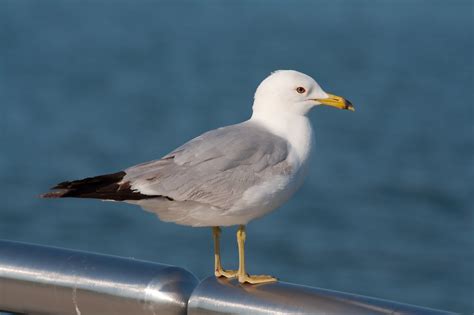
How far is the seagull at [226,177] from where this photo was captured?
328 centimetres

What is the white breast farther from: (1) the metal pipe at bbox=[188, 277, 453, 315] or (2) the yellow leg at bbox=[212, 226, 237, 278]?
(1) the metal pipe at bbox=[188, 277, 453, 315]

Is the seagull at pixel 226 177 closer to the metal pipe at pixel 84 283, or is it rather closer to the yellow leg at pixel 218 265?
the yellow leg at pixel 218 265

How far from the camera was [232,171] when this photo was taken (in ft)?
11.2

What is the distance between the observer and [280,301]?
2441 millimetres

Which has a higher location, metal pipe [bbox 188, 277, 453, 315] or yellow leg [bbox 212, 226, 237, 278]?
yellow leg [bbox 212, 226, 237, 278]

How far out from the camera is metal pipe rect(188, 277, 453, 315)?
2326 mm

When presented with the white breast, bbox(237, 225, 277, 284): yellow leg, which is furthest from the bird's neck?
bbox(237, 225, 277, 284): yellow leg

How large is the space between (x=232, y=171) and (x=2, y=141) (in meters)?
14.3

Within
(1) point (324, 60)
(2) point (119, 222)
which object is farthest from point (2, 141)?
(1) point (324, 60)

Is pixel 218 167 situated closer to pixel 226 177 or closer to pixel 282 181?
pixel 226 177

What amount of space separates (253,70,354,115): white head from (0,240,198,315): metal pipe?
1164 mm

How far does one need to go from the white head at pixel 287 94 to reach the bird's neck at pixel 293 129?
0.7 inches

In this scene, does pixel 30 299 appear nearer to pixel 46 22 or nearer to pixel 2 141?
pixel 2 141

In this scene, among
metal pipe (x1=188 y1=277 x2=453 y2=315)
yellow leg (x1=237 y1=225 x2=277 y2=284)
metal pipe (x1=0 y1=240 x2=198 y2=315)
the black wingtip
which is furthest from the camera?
yellow leg (x1=237 y1=225 x2=277 y2=284)
